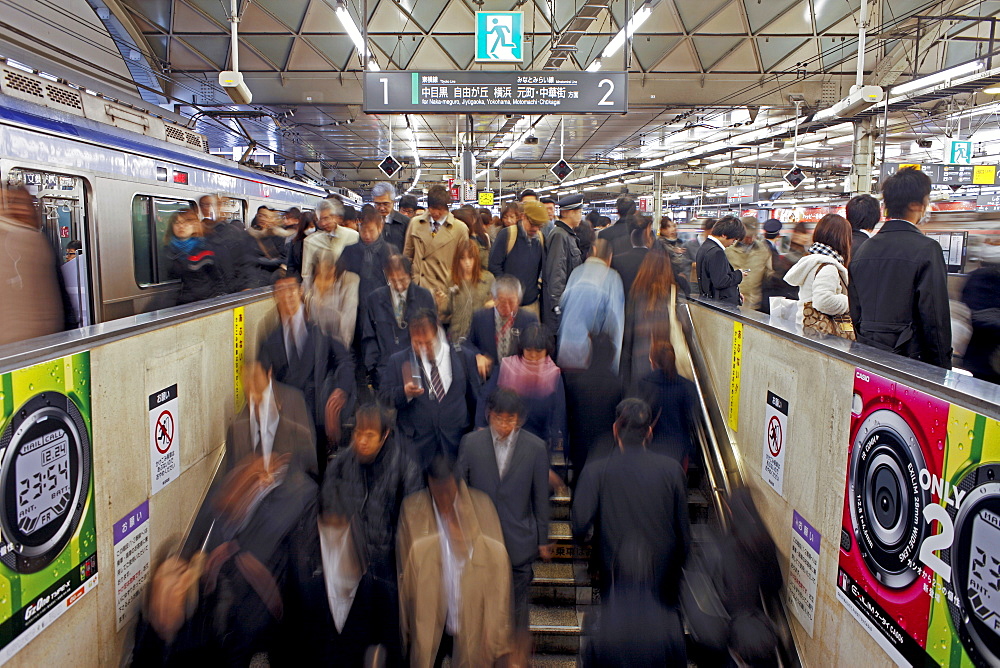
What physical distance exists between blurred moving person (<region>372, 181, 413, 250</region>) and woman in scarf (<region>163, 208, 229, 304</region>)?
1.78 metres

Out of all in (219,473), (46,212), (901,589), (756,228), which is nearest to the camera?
(901,589)

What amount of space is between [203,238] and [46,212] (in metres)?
1.34

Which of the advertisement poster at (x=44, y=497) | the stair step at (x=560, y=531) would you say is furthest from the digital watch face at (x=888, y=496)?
the advertisement poster at (x=44, y=497)

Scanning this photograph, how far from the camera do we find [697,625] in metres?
3.14

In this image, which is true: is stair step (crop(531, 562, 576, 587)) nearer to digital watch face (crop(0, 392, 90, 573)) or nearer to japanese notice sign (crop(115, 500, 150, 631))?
japanese notice sign (crop(115, 500, 150, 631))

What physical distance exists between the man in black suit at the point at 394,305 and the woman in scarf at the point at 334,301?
0.76 feet

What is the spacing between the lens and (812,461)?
3146mm

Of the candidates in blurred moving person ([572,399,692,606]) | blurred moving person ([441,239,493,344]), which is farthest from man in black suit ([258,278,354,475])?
blurred moving person ([572,399,692,606])

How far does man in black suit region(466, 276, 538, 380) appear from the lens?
4.65m

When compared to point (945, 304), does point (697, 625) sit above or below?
below

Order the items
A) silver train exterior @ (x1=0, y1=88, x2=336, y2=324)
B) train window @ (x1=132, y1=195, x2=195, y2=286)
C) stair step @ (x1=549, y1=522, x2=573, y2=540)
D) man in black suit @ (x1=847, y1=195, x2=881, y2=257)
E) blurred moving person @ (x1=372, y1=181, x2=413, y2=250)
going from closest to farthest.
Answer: stair step @ (x1=549, y1=522, x2=573, y2=540) < man in black suit @ (x1=847, y1=195, x2=881, y2=257) < silver train exterior @ (x1=0, y1=88, x2=336, y2=324) < train window @ (x1=132, y1=195, x2=195, y2=286) < blurred moving person @ (x1=372, y1=181, x2=413, y2=250)

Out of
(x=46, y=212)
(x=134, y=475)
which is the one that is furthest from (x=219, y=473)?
(x=46, y=212)

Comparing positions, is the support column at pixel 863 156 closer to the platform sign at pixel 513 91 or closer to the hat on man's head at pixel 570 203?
the platform sign at pixel 513 91

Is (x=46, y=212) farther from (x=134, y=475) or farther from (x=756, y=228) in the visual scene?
(x=756, y=228)
